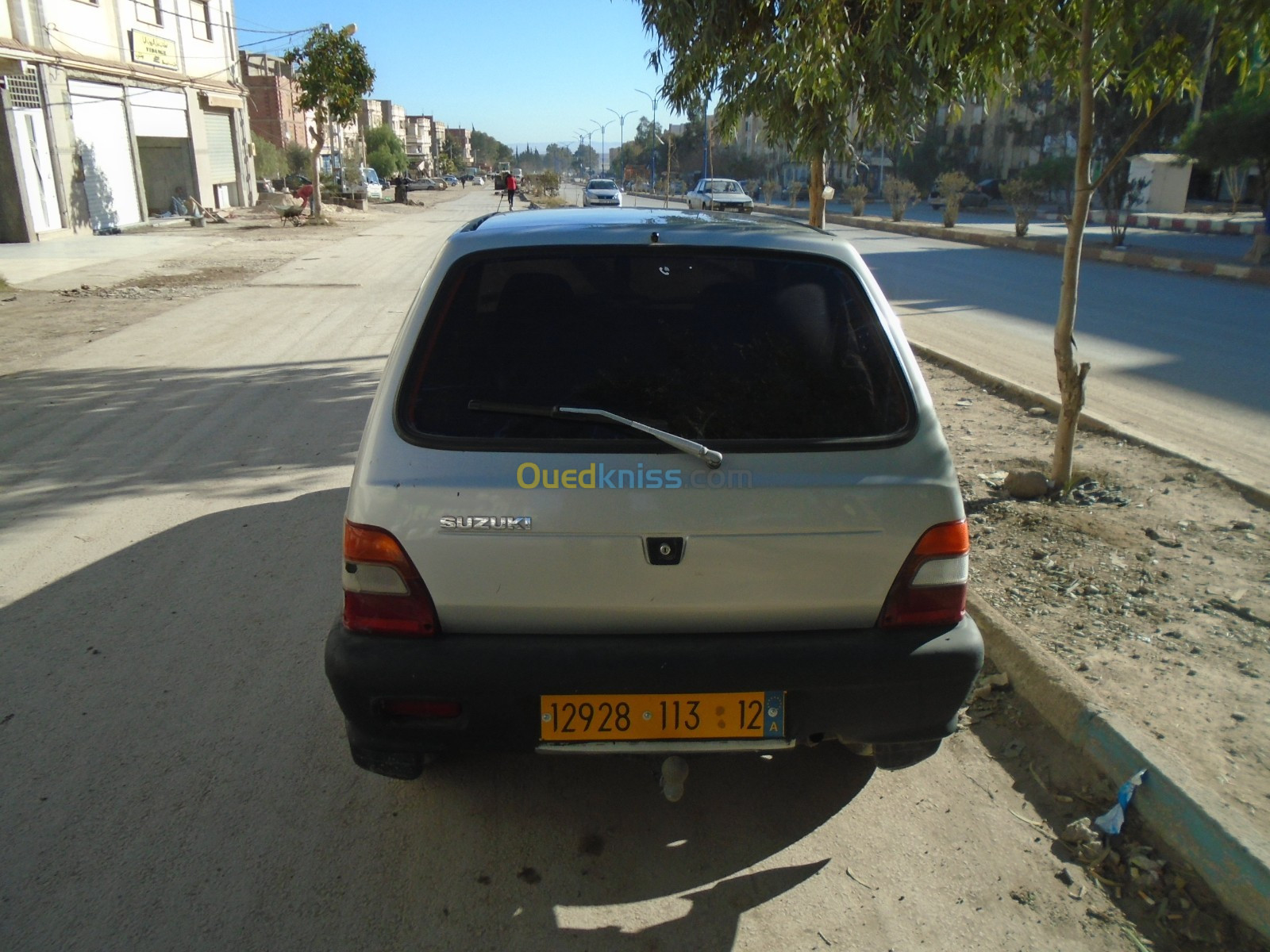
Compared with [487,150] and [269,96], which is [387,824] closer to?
[269,96]

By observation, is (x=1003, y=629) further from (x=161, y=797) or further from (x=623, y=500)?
(x=161, y=797)

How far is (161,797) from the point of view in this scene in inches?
117

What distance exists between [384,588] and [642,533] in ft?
2.27

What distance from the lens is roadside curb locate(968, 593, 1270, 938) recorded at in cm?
255

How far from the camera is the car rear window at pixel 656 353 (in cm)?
252

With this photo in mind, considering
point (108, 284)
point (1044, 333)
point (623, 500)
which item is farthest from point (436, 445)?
point (108, 284)

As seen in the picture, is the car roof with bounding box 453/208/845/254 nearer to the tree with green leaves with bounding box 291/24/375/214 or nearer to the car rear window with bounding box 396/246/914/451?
the car rear window with bounding box 396/246/914/451

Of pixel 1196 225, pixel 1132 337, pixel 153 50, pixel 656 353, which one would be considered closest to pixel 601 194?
pixel 153 50

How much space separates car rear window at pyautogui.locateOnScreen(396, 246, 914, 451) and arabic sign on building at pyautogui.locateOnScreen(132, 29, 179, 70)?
31.5 m

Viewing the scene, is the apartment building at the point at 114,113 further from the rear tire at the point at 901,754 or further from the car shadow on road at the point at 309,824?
the rear tire at the point at 901,754

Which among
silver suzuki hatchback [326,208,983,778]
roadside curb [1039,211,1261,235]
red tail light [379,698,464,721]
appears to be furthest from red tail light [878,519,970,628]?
roadside curb [1039,211,1261,235]

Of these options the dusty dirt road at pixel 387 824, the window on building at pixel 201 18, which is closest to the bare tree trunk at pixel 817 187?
the dusty dirt road at pixel 387 824

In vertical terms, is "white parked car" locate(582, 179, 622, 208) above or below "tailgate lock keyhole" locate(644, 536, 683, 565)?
above

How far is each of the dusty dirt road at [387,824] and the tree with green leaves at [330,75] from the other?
1139 inches
